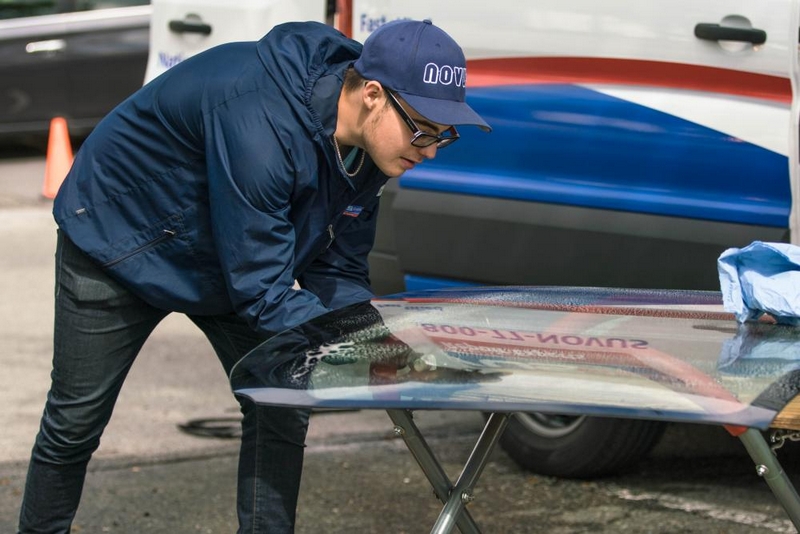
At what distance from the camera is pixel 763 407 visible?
5.99 feet

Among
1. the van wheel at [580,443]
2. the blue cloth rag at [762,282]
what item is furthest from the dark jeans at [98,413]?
the van wheel at [580,443]

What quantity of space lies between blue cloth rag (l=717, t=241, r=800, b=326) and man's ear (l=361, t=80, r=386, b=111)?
0.76 m

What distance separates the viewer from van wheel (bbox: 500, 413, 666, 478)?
349cm

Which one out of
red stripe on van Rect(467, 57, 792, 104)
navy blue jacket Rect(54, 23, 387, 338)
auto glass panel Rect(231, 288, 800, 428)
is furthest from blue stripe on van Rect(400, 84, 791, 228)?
navy blue jacket Rect(54, 23, 387, 338)

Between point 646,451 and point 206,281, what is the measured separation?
164 centimetres

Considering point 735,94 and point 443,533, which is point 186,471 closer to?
point 443,533

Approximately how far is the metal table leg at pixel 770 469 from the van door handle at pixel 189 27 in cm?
263

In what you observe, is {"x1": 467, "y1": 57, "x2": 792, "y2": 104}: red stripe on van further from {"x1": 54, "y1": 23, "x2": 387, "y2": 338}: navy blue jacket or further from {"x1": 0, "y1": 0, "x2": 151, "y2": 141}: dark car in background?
{"x1": 0, "y1": 0, "x2": 151, "y2": 141}: dark car in background

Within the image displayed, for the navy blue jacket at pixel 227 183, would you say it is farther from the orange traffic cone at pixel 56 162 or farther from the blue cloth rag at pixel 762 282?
the orange traffic cone at pixel 56 162

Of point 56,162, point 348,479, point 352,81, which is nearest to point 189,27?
point 348,479

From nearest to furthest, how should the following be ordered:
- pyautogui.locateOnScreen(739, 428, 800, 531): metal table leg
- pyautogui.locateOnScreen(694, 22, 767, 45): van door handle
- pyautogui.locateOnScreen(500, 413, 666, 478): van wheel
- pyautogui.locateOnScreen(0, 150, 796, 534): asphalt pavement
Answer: pyautogui.locateOnScreen(739, 428, 800, 531): metal table leg < pyautogui.locateOnScreen(694, 22, 767, 45): van door handle < pyautogui.locateOnScreen(0, 150, 796, 534): asphalt pavement < pyautogui.locateOnScreen(500, 413, 666, 478): van wheel

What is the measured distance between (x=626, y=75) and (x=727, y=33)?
0.29 m

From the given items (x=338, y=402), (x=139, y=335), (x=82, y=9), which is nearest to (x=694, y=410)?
(x=338, y=402)

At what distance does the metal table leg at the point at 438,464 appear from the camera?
2236mm
